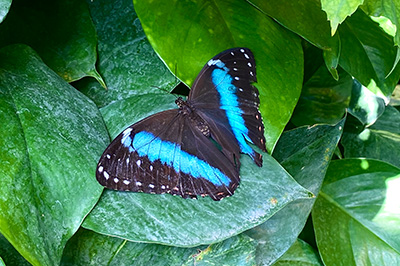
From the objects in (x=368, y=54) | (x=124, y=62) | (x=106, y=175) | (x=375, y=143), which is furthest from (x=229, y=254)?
(x=375, y=143)

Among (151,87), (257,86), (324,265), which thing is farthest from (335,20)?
Answer: (324,265)

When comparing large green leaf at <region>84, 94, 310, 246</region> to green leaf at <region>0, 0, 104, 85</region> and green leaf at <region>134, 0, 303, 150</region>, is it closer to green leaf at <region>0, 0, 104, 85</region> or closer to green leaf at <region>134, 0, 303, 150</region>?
green leaf at <region>134, 0, 303, 150</region>

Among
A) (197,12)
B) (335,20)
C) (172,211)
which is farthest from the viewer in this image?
(197,12)

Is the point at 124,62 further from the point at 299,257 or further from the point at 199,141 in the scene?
the point at 299,257

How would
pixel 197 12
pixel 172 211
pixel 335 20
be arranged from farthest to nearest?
pixel 197 12 < pixel 172 211 < pixel 335 20

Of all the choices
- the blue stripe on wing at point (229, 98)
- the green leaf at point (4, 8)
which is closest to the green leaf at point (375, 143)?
the blue stripe on wing at point (229, 98)

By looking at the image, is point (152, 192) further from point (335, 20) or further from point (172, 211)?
point (335, 20)

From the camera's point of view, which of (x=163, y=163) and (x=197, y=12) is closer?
(x=163, y=163)
